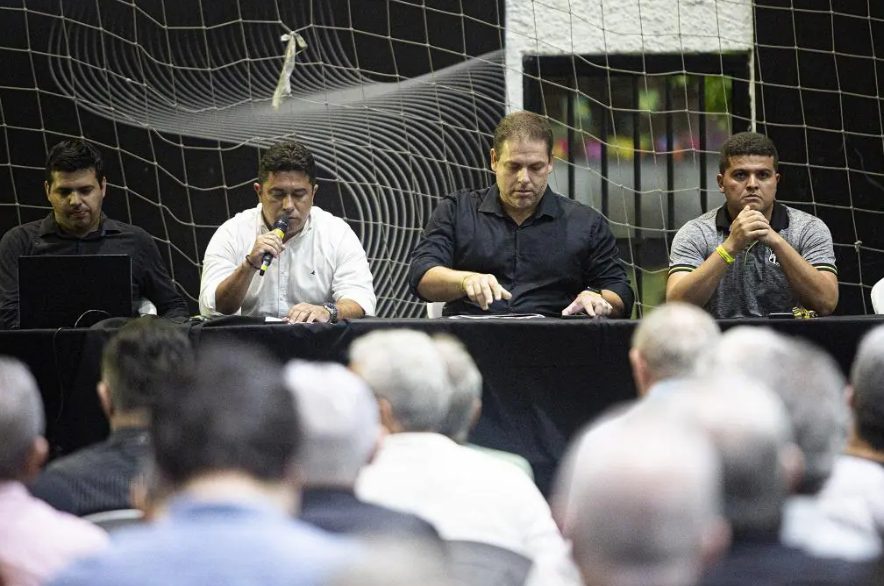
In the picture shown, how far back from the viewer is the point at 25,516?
176 centimetres

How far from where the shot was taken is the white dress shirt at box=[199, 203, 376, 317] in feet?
13.5

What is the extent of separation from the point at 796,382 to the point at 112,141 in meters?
3.94

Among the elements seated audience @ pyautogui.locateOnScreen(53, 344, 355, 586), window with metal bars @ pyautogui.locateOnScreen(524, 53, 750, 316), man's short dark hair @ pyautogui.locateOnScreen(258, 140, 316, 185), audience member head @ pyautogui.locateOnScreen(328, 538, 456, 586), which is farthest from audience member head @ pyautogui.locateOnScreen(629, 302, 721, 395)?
window with metal bars @ pyautogui.locateOnScreen(524, 53, 750, 316)

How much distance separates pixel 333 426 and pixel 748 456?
58 cm

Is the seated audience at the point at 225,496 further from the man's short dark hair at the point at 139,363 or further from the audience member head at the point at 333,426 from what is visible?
the man's short dark hair at the point at 139,363

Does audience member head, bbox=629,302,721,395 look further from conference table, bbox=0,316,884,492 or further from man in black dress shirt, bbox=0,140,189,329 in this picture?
man in black dress shirt, bbox=0,140,189,329

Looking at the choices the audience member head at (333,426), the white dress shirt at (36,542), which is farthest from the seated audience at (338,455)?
the white dress shirt at (36,542)

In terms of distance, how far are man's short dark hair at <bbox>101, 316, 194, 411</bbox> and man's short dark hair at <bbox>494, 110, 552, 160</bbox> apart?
176 centimetres

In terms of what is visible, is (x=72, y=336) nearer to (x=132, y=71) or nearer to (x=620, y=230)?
(x=132, y=71)

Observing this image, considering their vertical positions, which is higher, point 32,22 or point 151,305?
point 32,22

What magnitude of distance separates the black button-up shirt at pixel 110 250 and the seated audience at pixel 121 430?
64.2 inches

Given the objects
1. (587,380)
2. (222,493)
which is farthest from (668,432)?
(587,380)

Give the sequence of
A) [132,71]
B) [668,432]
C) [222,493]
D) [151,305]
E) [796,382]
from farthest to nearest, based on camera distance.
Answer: [132,71]
[151,305]
[796,382]
[222,493]
[668,432]

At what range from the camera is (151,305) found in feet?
14.1
